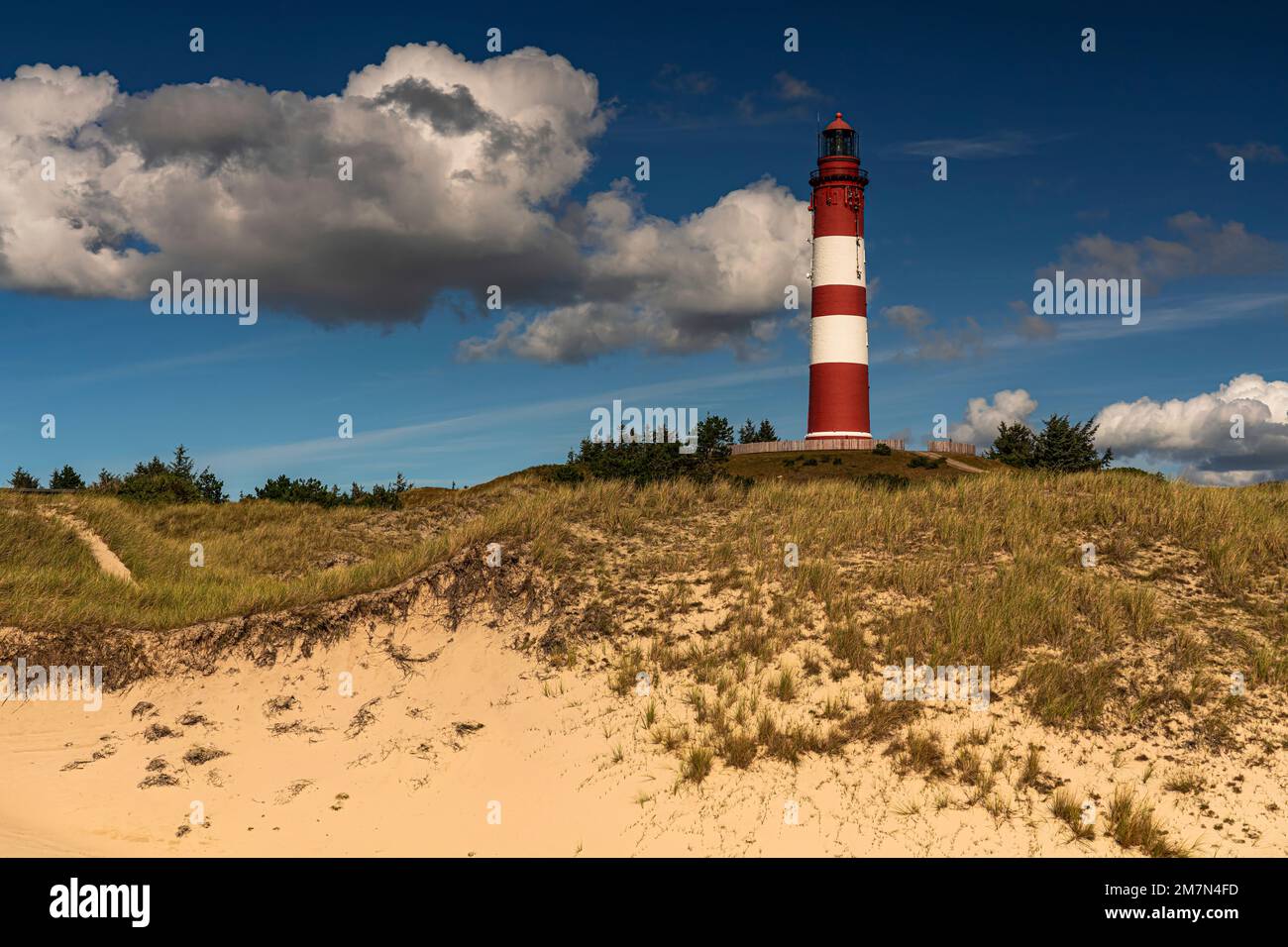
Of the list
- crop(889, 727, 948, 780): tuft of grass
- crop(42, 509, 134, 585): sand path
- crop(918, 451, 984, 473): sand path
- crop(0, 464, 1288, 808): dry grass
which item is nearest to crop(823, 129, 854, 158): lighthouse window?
crop(918, 451, 984, 473): sand path

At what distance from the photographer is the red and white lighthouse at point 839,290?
202 feet

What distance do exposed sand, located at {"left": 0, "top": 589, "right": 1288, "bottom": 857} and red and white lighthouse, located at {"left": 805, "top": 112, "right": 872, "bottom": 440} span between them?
160 feet

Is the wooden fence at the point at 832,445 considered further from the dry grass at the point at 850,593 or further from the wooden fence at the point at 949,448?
the dry grass at the point at 850,593

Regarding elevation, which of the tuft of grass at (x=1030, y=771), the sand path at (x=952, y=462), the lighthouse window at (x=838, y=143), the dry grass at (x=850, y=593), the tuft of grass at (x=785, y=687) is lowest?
the tuft of grass at (x=1030, y=771)

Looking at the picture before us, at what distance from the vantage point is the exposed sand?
1202 cm

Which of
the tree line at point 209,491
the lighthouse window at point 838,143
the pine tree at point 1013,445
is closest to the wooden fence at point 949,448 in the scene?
the pine tree at point 1013,445

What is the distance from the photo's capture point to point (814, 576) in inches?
723

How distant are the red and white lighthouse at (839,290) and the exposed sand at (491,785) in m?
48.7

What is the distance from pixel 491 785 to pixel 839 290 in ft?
173

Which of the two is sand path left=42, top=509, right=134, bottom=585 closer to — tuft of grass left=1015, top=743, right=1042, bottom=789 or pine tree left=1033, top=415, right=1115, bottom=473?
tuft of grass left=1015, top=743, right=1042, bottom=789

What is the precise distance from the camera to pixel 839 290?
61.6 metres
